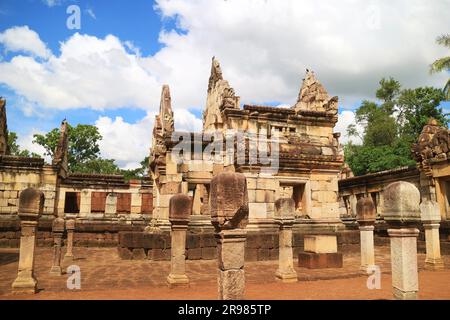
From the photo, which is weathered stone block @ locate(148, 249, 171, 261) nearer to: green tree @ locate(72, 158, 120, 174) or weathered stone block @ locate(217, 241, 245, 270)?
weathered stone block @ locate(217, 241, 245, 270)

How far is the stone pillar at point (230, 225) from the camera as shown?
4590 mm

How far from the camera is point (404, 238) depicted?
4.75 m

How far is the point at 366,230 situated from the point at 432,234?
2.16 metres

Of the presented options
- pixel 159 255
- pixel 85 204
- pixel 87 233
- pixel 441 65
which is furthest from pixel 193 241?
pixel 441 65

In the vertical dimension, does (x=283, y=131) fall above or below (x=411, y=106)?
below

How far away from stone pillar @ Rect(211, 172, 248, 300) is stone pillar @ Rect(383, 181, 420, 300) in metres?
2.02

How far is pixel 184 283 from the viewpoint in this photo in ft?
23.7

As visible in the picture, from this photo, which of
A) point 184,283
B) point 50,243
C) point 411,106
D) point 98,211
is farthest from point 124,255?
point 411,106

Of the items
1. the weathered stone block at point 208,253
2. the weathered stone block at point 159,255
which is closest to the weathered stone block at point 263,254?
the weathered stone block at point 208,253

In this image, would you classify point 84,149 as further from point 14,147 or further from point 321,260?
point 321,260

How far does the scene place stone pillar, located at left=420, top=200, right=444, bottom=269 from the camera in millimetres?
9641

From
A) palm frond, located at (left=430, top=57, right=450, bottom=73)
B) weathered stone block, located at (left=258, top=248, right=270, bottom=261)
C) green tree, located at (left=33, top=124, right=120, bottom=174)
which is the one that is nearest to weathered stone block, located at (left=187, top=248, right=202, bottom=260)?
weathered stone block, located at (left=258, top=248, right=270, bottom=261)
